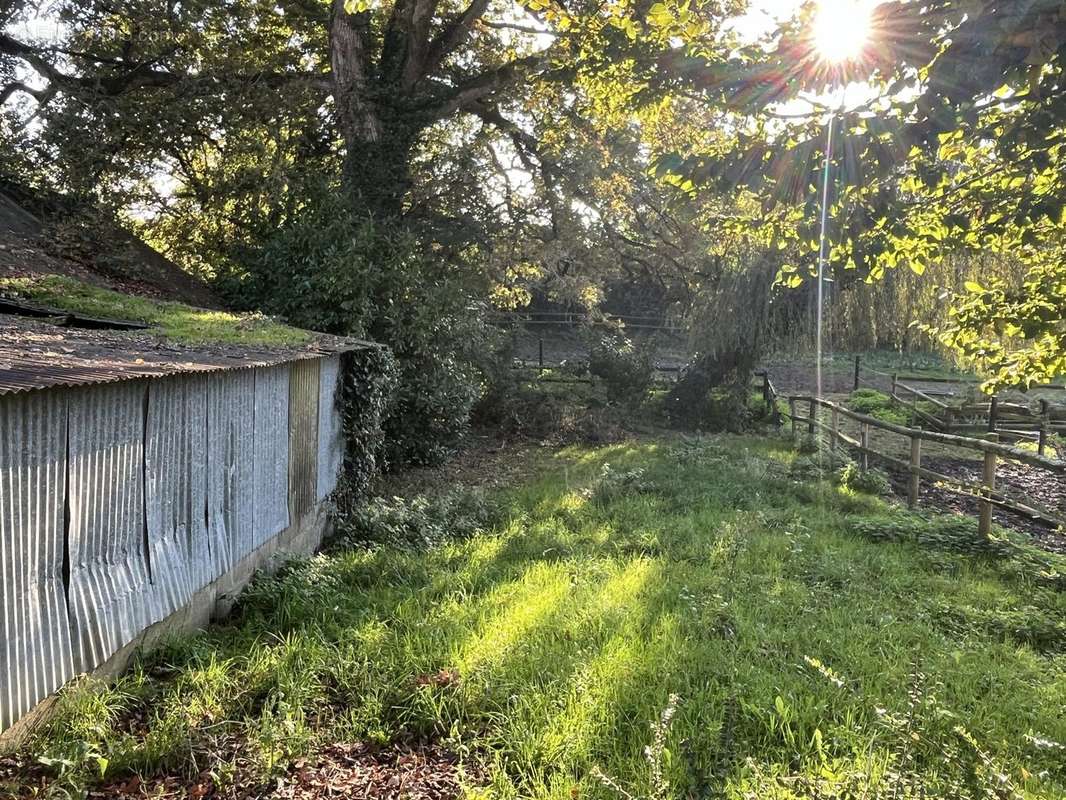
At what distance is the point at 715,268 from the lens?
1694 centimetres

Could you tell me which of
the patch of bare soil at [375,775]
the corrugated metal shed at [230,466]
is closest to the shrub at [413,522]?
the corrugated metal shed at [230,466]

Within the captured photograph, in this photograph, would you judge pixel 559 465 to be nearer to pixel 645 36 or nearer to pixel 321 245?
pixel 321 245

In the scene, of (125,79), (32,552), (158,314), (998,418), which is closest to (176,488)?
(32,552)

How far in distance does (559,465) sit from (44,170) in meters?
11.0

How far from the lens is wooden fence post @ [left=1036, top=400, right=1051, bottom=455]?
12.6m

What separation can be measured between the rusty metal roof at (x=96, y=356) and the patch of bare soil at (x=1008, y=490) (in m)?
7.61

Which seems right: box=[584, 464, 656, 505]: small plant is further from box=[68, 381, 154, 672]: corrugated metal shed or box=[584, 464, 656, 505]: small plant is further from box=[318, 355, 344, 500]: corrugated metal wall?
box=[68, 381, 154, 672]: corrugated metal shed

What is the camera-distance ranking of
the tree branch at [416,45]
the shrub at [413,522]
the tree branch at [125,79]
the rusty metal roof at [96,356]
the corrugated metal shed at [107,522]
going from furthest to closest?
the tree branch at [416,45]
the tree branch at [125,79]
the shrub at [413,522]
the corrugated metal shed at [107,522]
the rusty metal roof at [96,356]

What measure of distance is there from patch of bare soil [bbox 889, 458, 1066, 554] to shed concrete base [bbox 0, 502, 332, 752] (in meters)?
7.12

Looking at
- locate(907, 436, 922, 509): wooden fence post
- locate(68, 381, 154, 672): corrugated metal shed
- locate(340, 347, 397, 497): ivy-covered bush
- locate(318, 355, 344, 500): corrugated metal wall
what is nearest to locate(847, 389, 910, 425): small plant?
locate(907, 436, 922, 509): wooden fence post

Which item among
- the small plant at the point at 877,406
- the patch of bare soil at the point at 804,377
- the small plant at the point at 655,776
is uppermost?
the patch of bare soil at the point at 804,377

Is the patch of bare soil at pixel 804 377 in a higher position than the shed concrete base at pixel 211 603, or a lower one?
higher

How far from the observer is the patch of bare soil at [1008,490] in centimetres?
844

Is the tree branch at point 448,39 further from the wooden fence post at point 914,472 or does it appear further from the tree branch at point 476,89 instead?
the wooden fence post at point 914,472
